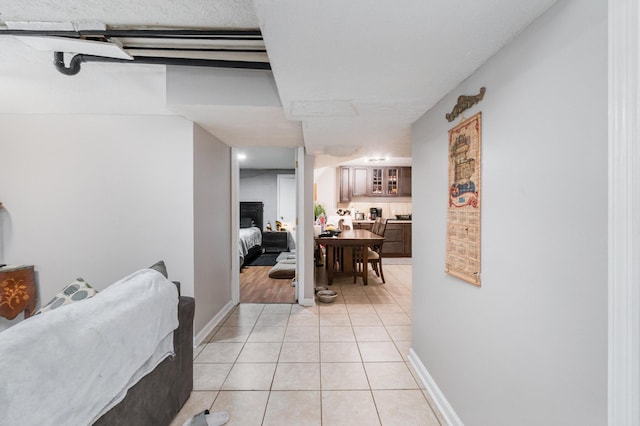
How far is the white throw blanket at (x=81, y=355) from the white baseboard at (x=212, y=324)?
123 centimetres

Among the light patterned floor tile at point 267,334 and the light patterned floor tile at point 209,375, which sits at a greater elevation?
the light patterned floor tile at point 267,334

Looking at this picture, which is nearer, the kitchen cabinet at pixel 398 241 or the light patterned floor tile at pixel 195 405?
the light patterned floor tile at pixel 195 405

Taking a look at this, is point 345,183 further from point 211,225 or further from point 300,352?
point 300,352

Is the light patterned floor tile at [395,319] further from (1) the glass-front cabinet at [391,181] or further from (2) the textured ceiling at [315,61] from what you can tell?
(1) the glass-front cabinet at [391,181]

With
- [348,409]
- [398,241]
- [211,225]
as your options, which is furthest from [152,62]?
[398,241]

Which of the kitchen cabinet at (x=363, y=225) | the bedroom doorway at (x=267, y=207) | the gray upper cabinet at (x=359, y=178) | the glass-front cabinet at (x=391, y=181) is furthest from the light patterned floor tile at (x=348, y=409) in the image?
the glass-front cabinet at (x=391, y=181)

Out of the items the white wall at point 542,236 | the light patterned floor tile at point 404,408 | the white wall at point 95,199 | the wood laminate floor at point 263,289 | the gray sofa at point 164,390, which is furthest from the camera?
the wood laminate floor at point 263,289

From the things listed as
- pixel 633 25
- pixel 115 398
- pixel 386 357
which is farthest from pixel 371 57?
pixel 386 357

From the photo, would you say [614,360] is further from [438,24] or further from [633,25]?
[438,24]

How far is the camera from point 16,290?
243 centimetres

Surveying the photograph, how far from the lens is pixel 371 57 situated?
1333 millimetres

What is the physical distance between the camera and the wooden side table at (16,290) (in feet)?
7.86

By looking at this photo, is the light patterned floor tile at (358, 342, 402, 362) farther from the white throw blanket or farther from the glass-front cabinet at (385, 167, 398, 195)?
the glass-front cabinet at (385, 167, 398, 195)

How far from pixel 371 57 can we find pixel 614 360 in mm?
1373
